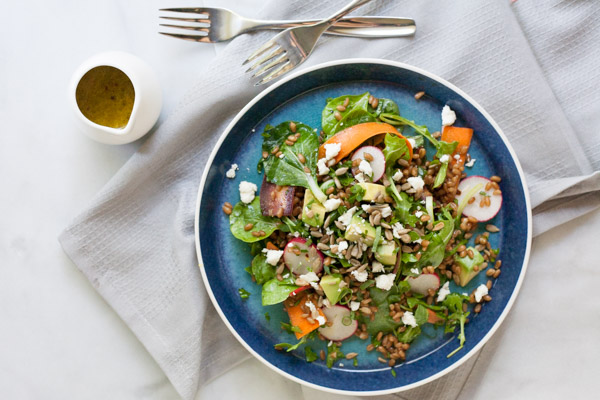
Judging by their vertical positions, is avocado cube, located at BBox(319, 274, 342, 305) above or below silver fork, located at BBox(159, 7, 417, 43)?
below

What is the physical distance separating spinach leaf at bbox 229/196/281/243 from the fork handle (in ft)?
2.40

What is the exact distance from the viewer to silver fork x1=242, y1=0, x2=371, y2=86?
6.86 ft

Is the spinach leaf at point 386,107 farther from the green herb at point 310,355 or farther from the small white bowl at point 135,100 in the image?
the green herb at point 310,355

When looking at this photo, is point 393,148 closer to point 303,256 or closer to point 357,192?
point 357,192

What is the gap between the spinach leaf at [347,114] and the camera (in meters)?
2.02

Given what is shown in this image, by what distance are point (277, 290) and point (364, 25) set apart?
1.13 meters

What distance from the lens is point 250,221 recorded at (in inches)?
81.1

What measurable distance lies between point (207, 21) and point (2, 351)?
5.72 ft

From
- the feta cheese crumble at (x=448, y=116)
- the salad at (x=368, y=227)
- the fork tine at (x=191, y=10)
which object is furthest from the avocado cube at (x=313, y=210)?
the fork tine at (x=191, y=10)

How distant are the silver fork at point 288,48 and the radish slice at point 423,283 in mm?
992

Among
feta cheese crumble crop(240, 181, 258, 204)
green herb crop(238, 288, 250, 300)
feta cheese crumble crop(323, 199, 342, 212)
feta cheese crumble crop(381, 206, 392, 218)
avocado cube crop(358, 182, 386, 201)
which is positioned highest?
feta cheese crumble crop(240, 181, 258, 204)

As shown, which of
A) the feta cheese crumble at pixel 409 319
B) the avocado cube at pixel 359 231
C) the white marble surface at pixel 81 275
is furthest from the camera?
the white marble surface at pixel 81 275

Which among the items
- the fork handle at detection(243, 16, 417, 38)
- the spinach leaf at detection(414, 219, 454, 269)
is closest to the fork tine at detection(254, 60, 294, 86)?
the fork handle at detection(243, 16, 417, 38)

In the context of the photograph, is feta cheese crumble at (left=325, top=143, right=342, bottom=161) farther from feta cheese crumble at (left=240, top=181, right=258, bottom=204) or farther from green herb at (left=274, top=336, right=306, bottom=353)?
green herb at (left=274, top=336, right=306, bottom=353)
